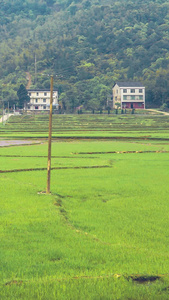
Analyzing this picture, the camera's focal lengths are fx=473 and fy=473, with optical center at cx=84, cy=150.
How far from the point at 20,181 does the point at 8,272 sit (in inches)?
523

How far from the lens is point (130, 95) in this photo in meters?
129

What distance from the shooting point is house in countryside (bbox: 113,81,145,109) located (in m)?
128

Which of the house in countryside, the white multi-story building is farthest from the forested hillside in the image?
the white multi-story building

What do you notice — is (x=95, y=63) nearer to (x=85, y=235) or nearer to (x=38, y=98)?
(x=38, y=98)

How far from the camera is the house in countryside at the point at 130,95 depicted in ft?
419

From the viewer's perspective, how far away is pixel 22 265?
33.5 feet

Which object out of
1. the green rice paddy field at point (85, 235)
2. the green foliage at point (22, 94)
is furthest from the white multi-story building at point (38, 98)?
the green rice paddy field at point (85, 235)

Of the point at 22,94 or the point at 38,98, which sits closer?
Answer: the point at 22,94

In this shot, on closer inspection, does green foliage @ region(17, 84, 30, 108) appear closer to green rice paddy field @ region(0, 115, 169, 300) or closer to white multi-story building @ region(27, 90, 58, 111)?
white multi-story building @ region(27, 90, 58, 111)

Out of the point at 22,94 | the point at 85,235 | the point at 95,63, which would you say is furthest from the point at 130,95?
the point at 85,235

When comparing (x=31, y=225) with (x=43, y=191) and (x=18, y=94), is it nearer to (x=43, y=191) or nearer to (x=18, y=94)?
(x=43, y=191)

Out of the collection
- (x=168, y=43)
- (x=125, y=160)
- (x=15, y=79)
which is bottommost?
(x=125, y=160)

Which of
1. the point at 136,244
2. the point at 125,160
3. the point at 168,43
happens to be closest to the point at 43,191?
the point at 136,244

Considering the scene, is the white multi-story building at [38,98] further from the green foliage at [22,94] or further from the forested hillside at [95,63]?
the green foliage at [22,94]
